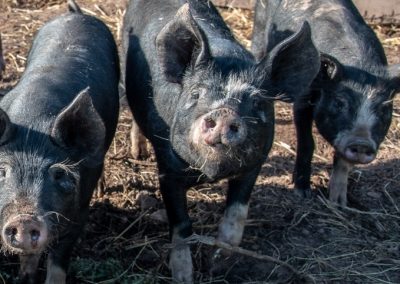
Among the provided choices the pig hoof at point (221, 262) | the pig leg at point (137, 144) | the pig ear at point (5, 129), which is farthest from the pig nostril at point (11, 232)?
the pig leg at point (137, 144)

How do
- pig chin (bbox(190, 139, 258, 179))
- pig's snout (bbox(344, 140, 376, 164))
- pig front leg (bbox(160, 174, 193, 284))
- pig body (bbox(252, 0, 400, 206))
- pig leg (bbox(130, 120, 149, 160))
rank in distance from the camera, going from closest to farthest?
pig chin (bbox(190, 139, 258, 179)) → pig front leg (bbox(160, 174, 193, 284)) → pig's snout (bbox(344, 140, 376, 164)) → pig body (bbox(252, 0, 400, 206)) → pig leg (bbox(130, 120, 149, 160))

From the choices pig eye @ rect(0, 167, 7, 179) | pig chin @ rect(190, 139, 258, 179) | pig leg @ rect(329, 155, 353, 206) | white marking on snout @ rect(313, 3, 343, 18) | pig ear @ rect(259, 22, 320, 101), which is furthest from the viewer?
white marking on snout @ rect(313, 3, 343, 18)

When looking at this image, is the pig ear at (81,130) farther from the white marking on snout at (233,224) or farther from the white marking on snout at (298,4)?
the white marking on snout at (298,4)

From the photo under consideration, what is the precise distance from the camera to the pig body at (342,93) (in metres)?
5.55

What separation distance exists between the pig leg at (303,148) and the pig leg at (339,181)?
18 centimetres

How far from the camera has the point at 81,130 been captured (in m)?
4.24

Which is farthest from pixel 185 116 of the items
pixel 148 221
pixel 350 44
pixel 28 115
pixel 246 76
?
pixel 350 44

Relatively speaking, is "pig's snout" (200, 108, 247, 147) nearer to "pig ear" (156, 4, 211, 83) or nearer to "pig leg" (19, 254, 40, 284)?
"pig ear" (156, 4, 211, 83)

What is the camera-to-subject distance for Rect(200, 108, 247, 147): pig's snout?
411cm

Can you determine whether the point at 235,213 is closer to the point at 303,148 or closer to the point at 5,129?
the point at 303,148

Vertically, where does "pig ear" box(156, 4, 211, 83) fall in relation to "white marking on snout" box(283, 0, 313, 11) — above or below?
above

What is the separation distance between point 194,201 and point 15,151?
2078mm

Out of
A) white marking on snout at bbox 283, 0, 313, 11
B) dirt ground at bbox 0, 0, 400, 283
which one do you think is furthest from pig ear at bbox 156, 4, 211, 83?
white marking on snout at bbox 283, 0, 313, 11

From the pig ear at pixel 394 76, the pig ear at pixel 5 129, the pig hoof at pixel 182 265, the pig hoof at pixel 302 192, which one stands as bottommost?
the pig hoof at pixel 302 192
